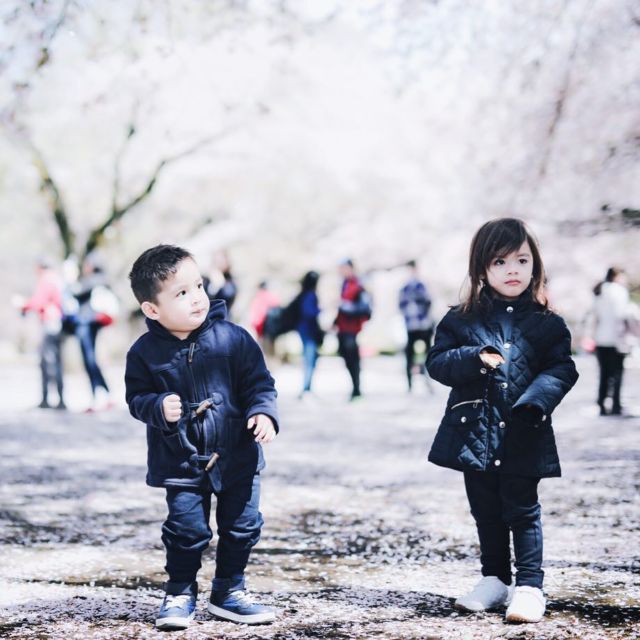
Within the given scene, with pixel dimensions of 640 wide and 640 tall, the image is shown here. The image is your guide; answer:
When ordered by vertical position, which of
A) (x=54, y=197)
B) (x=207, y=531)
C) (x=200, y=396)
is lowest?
(x=207, y=531)

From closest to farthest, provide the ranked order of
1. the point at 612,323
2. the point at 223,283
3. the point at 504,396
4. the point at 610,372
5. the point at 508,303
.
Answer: the point at 504,396 < the point at 508,303 < the point at 612,323 < the point at 610,372 < the point at 223,283

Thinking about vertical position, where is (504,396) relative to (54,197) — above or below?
below

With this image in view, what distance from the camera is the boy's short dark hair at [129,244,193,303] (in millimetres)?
3164

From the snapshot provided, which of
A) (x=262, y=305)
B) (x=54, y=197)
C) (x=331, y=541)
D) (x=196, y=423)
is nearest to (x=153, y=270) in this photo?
(x=196, y=423)

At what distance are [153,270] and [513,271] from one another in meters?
1.26

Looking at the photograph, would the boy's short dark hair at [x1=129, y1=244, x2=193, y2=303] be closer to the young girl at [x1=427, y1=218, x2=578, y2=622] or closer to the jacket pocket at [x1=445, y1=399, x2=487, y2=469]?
the young girl at [x1=427, y1=218, x2=578, y2=622]

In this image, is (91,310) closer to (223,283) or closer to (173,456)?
(223,283)

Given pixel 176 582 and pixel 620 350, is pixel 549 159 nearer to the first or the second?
pixel 620 350

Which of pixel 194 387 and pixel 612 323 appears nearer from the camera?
pixel 194 387

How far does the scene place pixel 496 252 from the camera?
3279 mm

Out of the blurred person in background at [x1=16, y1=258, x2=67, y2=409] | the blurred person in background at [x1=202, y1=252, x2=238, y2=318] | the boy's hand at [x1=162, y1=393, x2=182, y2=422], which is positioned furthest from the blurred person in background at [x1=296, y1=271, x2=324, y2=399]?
the boy's hand at [x1=162, y1=393, x2=182, y2=422]

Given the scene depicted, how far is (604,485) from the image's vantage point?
573 centimetres

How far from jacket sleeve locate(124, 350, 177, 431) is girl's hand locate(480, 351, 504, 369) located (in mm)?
1058

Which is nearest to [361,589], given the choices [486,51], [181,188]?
[486,51]
